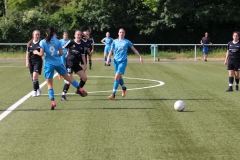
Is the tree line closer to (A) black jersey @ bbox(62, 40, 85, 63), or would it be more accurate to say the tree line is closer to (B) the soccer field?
(B) the soccer field

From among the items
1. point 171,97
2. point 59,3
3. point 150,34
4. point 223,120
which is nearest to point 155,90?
point 171,97

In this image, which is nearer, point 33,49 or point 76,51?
point 76,51

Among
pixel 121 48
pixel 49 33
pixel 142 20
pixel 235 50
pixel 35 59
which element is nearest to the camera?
pixel 49 33

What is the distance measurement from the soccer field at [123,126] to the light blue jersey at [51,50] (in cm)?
113

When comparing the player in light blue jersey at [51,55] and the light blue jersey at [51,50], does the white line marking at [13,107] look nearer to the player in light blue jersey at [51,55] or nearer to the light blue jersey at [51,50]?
the player in light blue jersey at [51,55]

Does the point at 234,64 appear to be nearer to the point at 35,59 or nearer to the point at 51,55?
the point at 35,59

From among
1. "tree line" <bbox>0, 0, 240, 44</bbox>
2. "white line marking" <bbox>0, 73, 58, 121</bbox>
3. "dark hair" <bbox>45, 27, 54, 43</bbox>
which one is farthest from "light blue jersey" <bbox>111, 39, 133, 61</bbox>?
"tree line" <bbox>0, 0, 240, 44</bbox>

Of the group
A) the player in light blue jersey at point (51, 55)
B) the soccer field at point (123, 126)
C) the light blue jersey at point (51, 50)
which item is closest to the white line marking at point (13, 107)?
the soccer field at point (123, 126)

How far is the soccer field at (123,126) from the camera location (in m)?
8.00

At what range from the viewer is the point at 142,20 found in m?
48.9

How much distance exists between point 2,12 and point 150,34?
23.7m

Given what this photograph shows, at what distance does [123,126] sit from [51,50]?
3.31 metres

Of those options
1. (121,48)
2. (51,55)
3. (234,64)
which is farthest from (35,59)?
(234,64)

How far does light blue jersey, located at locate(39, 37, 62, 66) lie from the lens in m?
12.6
